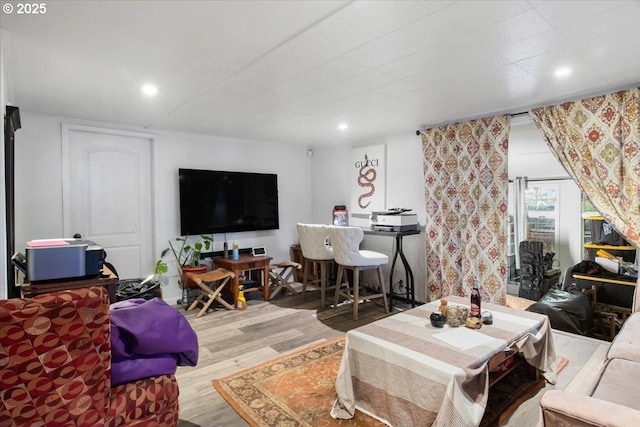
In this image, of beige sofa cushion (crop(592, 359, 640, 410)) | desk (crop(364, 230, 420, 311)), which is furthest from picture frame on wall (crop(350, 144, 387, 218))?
beige sofa cushion (crop(592, 359, 640, 410))

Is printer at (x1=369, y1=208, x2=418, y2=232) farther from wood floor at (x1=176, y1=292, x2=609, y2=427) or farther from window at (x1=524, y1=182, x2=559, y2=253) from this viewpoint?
window at (x1=524, y1=182, x2=559, y2=253)

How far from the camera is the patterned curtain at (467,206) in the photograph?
3.41m

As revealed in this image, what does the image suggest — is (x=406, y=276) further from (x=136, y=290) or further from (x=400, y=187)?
(x=136, y=290)

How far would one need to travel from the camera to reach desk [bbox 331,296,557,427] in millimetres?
1614

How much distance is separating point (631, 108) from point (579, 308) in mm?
1856

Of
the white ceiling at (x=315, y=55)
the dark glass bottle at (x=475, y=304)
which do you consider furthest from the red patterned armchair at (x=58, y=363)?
the dark glass bottle at (x=475, y=304)

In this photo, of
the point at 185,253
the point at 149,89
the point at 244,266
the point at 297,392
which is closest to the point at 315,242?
the point at 244,266

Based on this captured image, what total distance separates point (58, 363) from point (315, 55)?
1.89 meters

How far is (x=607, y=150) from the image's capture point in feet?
8.89

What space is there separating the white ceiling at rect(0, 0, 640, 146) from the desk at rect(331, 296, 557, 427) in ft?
5.35

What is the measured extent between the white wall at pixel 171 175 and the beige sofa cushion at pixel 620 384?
3997 millimetres

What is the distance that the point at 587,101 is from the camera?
280 cm

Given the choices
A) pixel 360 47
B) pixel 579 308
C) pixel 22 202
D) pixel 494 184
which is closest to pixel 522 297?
pixel 579 308

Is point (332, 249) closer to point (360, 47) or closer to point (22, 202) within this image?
point (360, 47)
